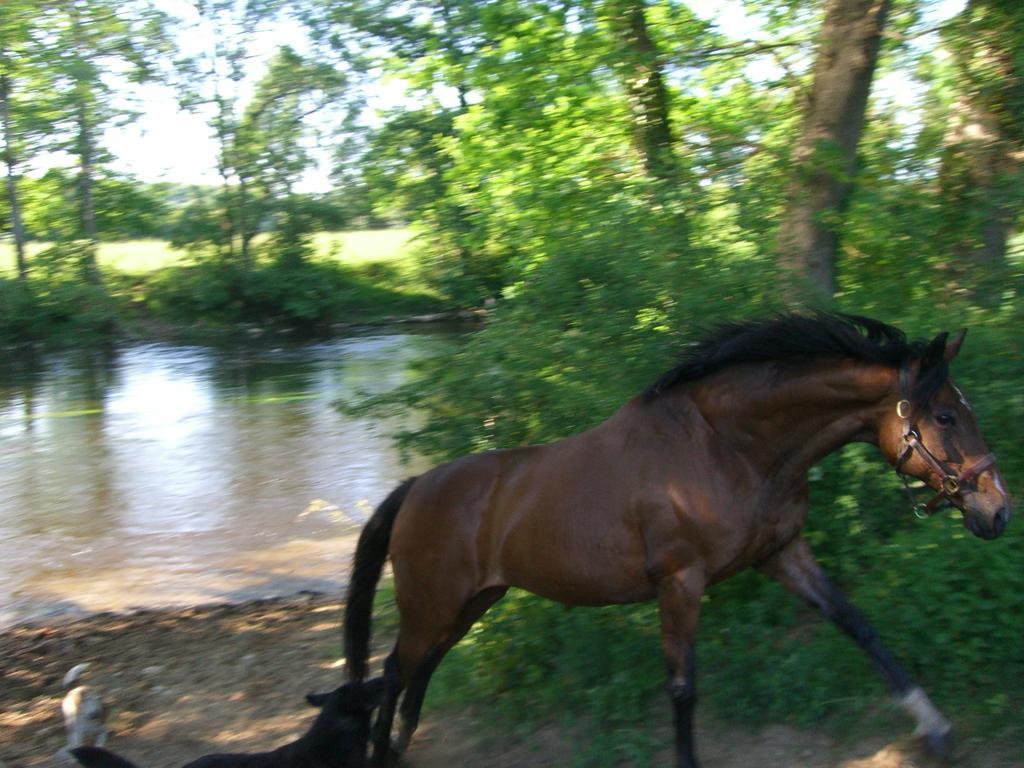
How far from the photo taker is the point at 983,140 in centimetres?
794

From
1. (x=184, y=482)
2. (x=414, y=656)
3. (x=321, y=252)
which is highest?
(x=321, y=252)

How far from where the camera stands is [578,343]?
6332 millimetres

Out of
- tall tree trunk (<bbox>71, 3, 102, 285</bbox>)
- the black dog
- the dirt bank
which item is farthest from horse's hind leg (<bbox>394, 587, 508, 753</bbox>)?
tall tree trunk (<bbox>71, 3, 102, 285</bbox>)

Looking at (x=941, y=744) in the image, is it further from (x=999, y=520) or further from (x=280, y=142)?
(x=280, y=142)

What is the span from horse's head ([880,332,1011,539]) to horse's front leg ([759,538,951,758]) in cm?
57

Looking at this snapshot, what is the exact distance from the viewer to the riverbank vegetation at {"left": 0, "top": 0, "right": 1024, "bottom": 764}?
4.98m

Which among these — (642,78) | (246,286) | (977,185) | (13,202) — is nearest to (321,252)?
(246,286)

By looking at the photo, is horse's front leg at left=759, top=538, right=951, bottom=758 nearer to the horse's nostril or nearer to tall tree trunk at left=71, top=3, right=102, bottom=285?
the horse's nostril

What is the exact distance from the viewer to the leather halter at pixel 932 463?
13.5ft

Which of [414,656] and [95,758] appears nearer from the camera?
[95,758]

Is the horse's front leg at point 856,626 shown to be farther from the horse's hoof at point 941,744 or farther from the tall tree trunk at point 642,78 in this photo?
the tall tree trunk at point 642,78

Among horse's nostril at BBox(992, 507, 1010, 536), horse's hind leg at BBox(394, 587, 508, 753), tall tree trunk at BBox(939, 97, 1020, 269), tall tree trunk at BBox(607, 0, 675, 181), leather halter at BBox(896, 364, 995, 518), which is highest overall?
tall tree trunk at BBox(607, 0, 675, 181)

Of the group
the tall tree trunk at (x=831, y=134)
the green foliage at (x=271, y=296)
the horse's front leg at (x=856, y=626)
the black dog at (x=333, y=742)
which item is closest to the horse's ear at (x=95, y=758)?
the black dog at (x=333, y=742)

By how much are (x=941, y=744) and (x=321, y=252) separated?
3348 cm
